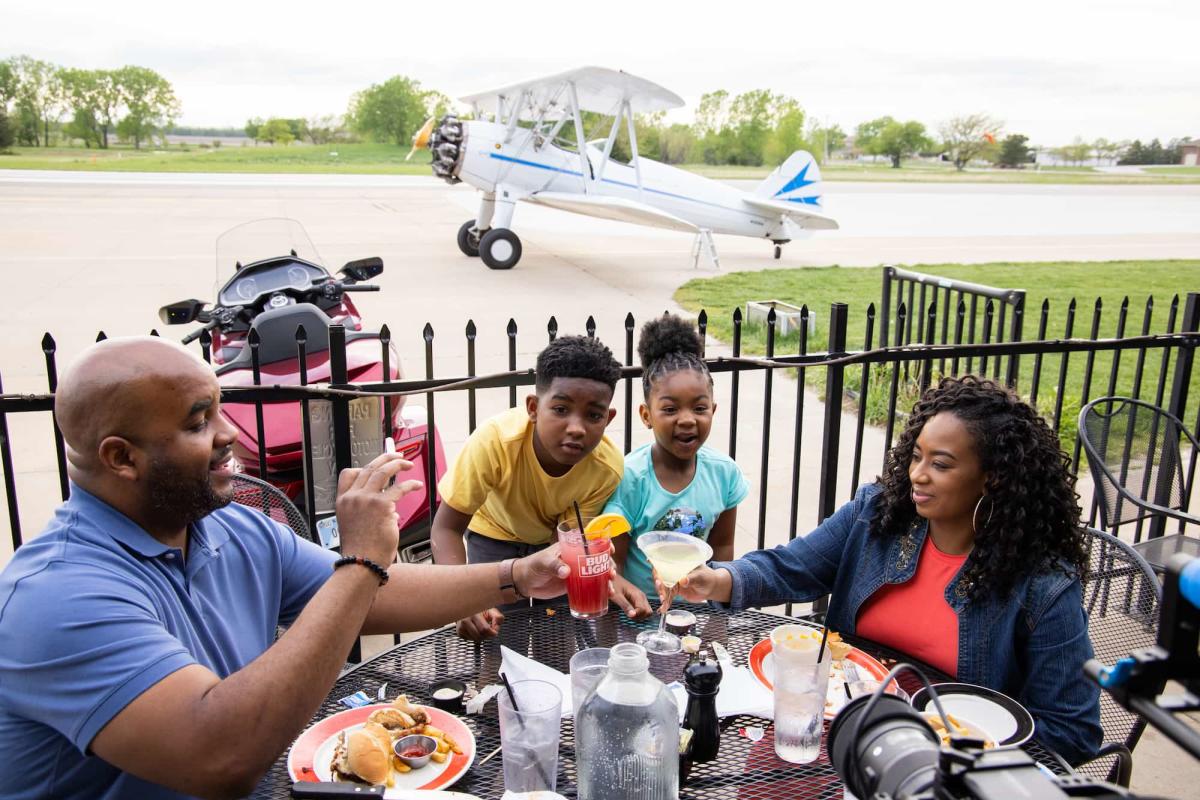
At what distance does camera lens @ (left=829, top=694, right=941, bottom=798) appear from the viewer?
1137 millimetres

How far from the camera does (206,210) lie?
25.5m

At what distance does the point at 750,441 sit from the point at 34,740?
569cm

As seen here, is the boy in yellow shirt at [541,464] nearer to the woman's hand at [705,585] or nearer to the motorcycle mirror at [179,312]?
the woman's hand at [705,585]

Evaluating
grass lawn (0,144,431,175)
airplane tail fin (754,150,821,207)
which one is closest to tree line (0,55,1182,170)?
grass lawn (0,144,431,175)

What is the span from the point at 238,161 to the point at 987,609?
71641mm

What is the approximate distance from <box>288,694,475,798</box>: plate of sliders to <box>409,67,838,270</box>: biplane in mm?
13663

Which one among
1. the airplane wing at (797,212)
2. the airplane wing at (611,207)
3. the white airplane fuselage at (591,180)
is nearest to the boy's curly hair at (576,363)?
the airplane wing at (611,207)

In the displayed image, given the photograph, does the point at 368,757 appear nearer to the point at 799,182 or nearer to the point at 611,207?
the point at 611,207

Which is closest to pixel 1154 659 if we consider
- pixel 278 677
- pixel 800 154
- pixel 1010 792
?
pixel 1010 792

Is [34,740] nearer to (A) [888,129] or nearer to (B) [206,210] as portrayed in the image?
(B) [206,210]

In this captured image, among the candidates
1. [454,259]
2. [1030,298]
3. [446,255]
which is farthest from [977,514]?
[446,255]

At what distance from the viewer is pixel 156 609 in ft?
5.61

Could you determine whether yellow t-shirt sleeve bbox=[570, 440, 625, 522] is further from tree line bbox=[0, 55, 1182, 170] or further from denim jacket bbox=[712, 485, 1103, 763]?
tree line bbox=[0, 55, 1182, 170]

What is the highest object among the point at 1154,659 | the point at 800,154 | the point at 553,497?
the point at 800,154
